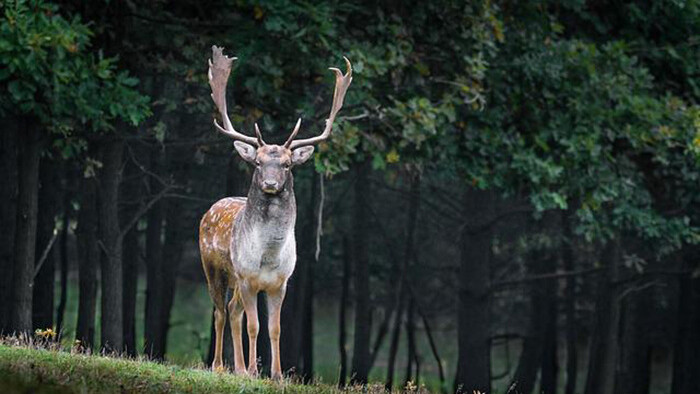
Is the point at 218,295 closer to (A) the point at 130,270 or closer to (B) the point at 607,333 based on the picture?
(B) the point at 607,333

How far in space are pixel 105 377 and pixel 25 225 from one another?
7134 mm

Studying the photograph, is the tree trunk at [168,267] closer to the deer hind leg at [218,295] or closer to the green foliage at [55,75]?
the green foliage at [55,75]

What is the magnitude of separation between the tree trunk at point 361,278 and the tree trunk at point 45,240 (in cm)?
585

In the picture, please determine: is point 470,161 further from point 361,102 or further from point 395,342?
point 395,342

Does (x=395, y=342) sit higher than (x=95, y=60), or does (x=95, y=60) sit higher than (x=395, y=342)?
(x=95, y=60)

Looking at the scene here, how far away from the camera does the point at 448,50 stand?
20250mm

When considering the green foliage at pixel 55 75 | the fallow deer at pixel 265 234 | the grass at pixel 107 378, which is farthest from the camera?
the green foliage at pixel 55 75

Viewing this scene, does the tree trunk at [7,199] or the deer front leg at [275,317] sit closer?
the deer front leg at [275,317]

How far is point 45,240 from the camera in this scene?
22.7 m

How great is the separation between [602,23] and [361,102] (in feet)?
17.3

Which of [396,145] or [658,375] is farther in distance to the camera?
[658,375]

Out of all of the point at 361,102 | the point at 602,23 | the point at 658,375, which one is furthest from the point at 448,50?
the point at 658,375

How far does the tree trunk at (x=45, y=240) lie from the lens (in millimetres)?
22438

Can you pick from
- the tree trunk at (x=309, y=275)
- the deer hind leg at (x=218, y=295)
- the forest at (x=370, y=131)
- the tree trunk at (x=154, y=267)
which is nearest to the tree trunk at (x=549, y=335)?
the forest at (x=370, y=131)
